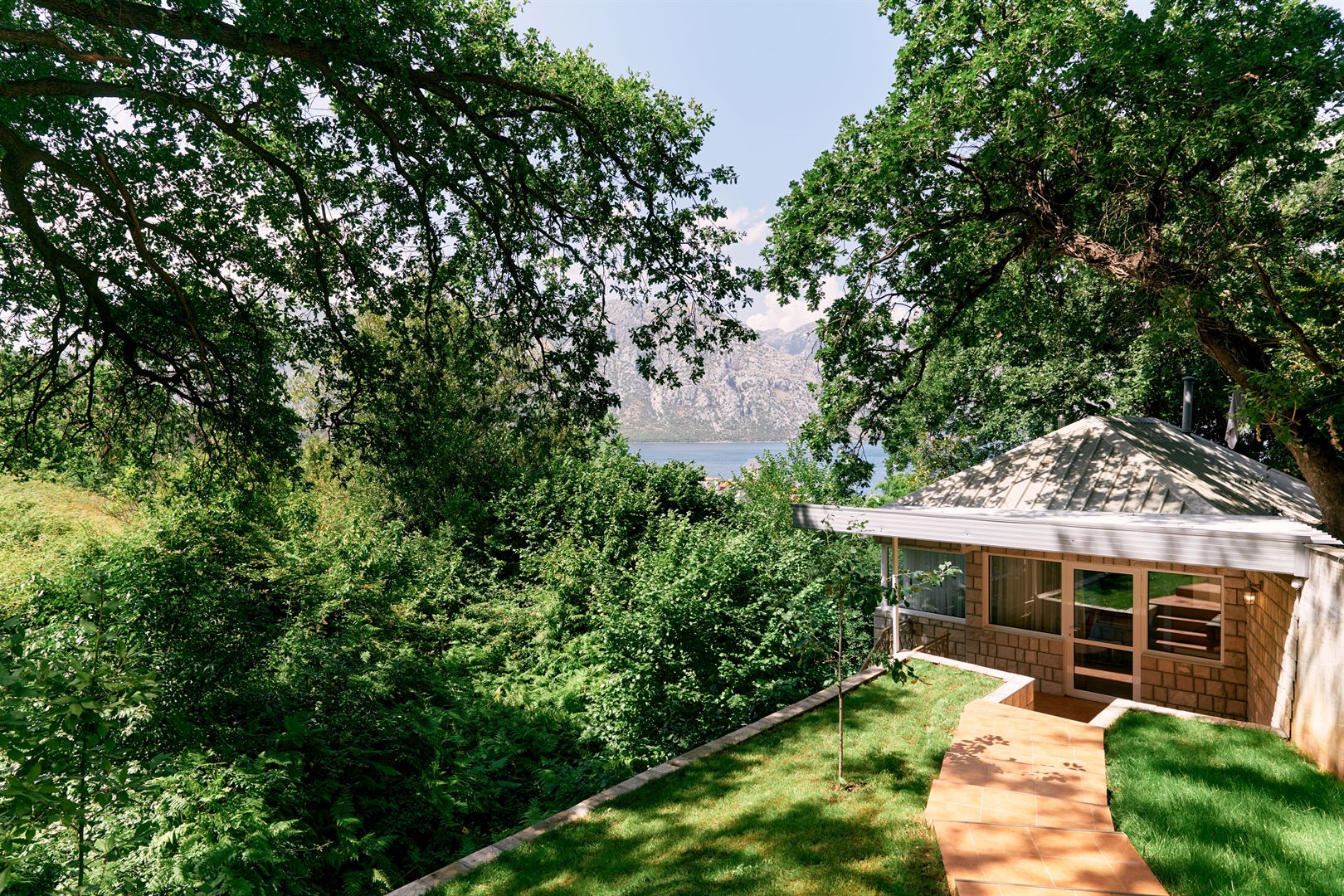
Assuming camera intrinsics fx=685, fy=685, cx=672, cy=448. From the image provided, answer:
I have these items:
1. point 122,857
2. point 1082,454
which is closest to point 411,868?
point 122,857

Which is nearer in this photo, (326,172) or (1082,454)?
(326,172)

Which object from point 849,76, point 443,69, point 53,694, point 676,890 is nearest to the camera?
point 53,694

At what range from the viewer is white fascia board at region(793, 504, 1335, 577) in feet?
21.7

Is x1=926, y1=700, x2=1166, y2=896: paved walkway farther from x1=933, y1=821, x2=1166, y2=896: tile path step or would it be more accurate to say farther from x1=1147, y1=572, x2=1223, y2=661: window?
x1=1147, y1=572, x2=1223, y2=661: window

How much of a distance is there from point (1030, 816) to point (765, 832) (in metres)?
1.97

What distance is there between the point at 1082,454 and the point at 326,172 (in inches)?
445

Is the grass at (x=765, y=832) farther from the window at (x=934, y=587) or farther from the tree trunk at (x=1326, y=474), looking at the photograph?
the tree trunk at (x=1326, y=474)

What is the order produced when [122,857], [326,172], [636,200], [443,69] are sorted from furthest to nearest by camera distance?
[636,200] < [326,172] < [443,69] < [122,857]

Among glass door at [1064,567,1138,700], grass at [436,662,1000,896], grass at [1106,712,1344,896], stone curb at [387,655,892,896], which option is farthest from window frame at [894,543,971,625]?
grass at [436,662,1000,896]

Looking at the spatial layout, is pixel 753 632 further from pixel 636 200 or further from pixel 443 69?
pixel 443 69

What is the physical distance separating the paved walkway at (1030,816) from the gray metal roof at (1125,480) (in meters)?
4.17

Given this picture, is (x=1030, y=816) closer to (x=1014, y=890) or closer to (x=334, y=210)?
Result: (x=1014, y=890)

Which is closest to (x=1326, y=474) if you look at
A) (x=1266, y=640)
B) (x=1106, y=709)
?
(x=1266, y=640)

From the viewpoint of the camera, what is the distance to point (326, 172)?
761 cm
